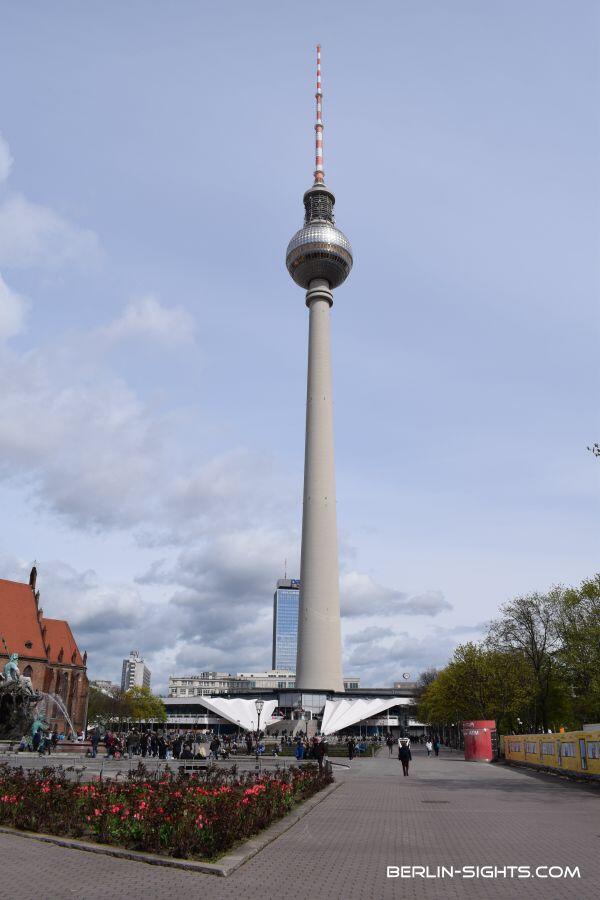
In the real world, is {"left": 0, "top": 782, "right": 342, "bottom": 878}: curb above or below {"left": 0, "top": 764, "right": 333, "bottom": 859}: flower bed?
below

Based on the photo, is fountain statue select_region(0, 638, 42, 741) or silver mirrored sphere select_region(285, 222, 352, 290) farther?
silver mirrored sphere select_region(285, 222, 352, 290)

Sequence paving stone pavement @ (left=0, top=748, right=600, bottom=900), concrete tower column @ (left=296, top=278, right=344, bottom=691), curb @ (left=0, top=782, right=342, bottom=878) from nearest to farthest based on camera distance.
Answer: paving stone pavement @ (left=0, top=748, right=600, bottom=900)
curb @ (left=0, top=782, right=342, bottom=878)
concrete tower column @ (left=296, top=278, right=344, bottom=691)

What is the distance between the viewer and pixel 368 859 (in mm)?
12688

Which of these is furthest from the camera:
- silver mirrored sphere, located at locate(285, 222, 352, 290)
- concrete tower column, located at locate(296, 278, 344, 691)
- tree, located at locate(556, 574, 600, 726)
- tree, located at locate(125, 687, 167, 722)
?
tree, located at locate(125, 687, 167, 722)

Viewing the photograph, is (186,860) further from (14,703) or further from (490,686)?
(490,686)

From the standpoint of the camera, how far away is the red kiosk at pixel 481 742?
50.9 m

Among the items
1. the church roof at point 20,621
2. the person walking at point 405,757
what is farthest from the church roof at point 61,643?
the person walking at point 405,757

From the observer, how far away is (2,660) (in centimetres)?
8756

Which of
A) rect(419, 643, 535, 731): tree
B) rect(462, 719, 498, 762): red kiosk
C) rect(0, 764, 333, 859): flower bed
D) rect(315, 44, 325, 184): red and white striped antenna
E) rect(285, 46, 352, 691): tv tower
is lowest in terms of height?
rect(462, 719, 498, 762): red kiosk

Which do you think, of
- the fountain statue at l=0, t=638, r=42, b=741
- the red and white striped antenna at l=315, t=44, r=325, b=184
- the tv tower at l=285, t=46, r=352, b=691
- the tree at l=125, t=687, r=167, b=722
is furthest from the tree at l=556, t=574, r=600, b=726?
the tree at l=125, t=687, r=167, b=722

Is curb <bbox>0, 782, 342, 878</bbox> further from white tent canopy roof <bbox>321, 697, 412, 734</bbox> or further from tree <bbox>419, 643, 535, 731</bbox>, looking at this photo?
white tent canopy roof <bbox>321, 697, 412, 734</bbox>

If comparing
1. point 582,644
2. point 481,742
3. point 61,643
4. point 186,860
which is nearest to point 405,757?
point 481,742

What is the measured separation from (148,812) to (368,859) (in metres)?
3.96

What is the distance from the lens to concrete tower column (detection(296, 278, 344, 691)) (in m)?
92.8
